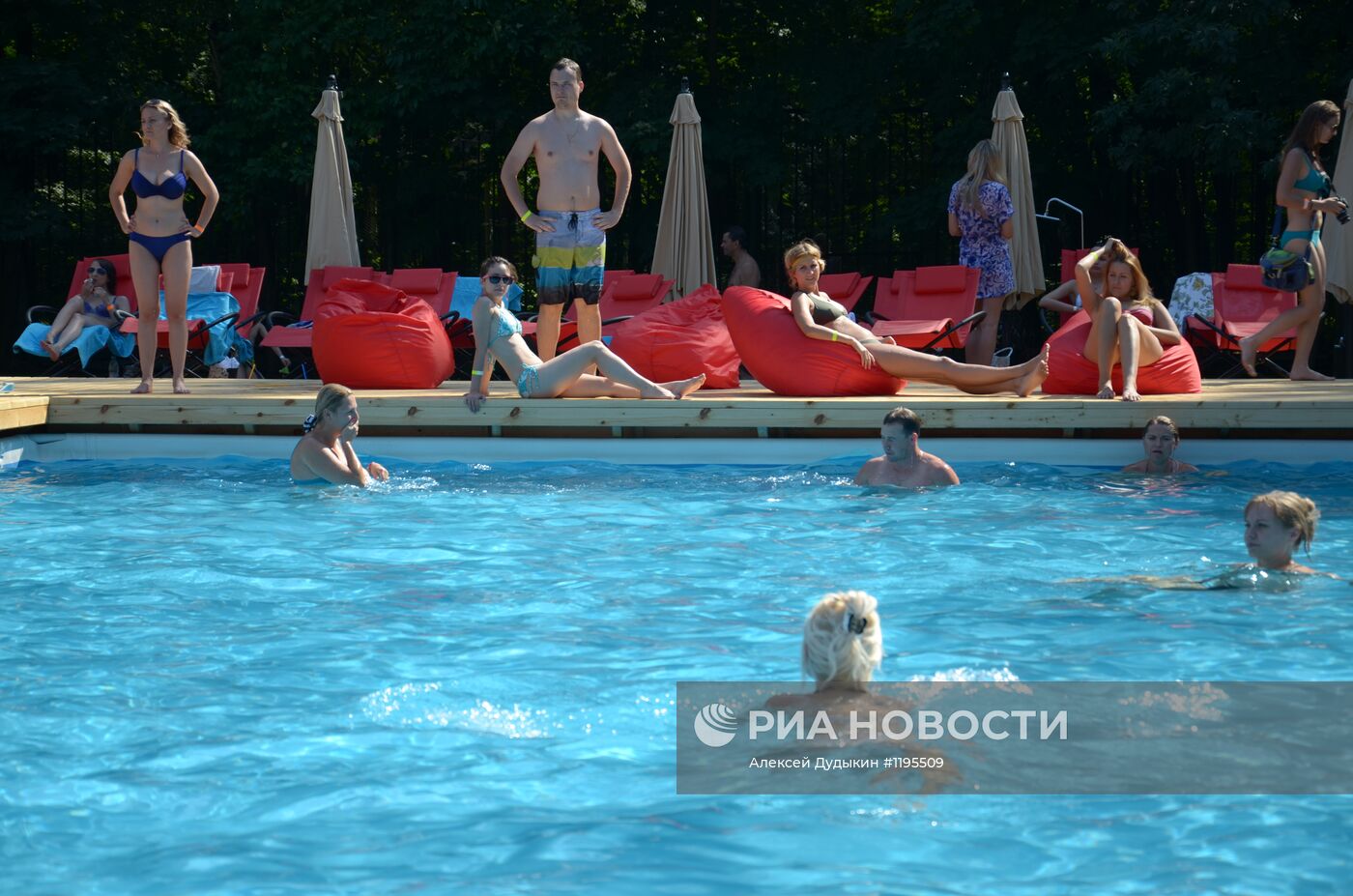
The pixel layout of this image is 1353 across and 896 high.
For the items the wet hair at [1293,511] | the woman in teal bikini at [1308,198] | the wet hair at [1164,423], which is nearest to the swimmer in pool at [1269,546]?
the wet hair at [1293,511]

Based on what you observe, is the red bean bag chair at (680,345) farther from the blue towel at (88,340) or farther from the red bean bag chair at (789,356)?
the blue towel at (88,340)

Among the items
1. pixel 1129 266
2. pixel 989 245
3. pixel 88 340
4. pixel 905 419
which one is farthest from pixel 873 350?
pixel 88 340

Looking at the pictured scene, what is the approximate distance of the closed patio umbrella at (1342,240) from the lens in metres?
10.4

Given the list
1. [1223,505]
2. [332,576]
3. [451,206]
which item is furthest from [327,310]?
[451,206]

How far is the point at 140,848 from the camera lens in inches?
126

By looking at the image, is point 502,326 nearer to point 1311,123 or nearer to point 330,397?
point 330,397

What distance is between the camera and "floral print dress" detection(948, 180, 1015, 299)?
10820 mm

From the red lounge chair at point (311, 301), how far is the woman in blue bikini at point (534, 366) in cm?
384

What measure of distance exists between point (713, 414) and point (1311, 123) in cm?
383

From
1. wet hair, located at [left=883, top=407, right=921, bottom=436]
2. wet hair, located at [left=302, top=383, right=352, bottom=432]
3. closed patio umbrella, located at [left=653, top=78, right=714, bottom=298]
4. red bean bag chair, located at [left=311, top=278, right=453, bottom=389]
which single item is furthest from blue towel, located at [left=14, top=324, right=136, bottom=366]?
wet hair, located at [left=883, top=407, right=921, bottom=436]

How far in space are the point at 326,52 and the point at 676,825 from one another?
14057mm

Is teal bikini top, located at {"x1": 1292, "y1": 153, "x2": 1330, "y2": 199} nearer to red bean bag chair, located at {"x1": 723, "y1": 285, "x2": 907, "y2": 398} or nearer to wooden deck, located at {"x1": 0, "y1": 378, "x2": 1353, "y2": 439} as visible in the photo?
wooden deck, located at {"x1": 0, "y1": 378, "x2": 1353, "y2": 439}

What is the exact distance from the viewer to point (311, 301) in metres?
12.7

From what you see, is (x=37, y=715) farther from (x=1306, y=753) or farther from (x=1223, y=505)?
(x=1223, y=505)
